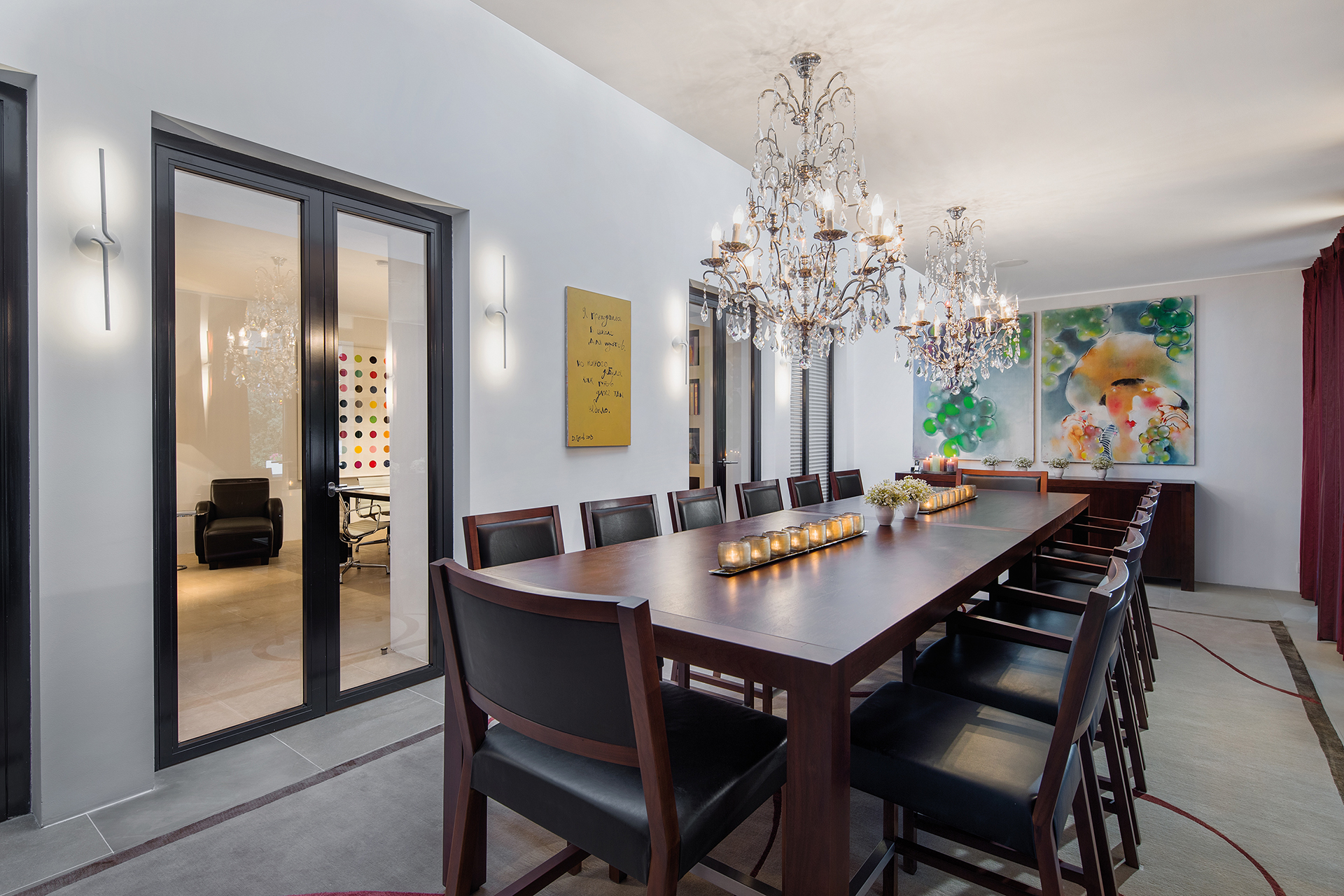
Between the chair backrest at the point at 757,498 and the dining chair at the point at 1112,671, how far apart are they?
3.93 ft

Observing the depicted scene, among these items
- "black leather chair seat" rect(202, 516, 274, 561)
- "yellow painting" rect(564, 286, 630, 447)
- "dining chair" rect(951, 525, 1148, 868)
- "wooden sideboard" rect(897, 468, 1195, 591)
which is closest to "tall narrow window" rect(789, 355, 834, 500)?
"wooden sideboard" rect(897, 468, 1195, 591)

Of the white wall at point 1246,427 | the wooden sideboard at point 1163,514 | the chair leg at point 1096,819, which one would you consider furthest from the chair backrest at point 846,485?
the chair leg at point 1096,819

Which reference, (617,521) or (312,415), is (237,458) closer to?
(312,415)

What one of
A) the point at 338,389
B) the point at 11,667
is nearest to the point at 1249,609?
the point at 338,389

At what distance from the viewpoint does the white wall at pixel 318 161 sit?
6.29ft

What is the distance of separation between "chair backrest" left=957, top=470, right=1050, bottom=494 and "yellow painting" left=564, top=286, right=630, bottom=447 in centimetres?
262

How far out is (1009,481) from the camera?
15.7 ft

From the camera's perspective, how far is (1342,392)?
385cm

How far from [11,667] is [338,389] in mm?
1306

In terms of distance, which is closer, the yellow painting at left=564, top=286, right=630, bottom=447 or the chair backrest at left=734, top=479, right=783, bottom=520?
the chair backrest at left=734, top=479, right=783, bottom=520

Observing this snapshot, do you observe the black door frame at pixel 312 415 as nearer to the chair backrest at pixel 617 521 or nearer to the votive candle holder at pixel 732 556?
the chair backrest at pixel 617 521

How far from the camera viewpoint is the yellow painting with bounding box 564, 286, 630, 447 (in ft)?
11.4

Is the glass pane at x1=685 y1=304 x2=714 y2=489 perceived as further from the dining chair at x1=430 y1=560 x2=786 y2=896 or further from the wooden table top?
the dining chair at x1=430 y1=560 x2=786 y2=896

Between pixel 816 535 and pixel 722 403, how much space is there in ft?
8.65
